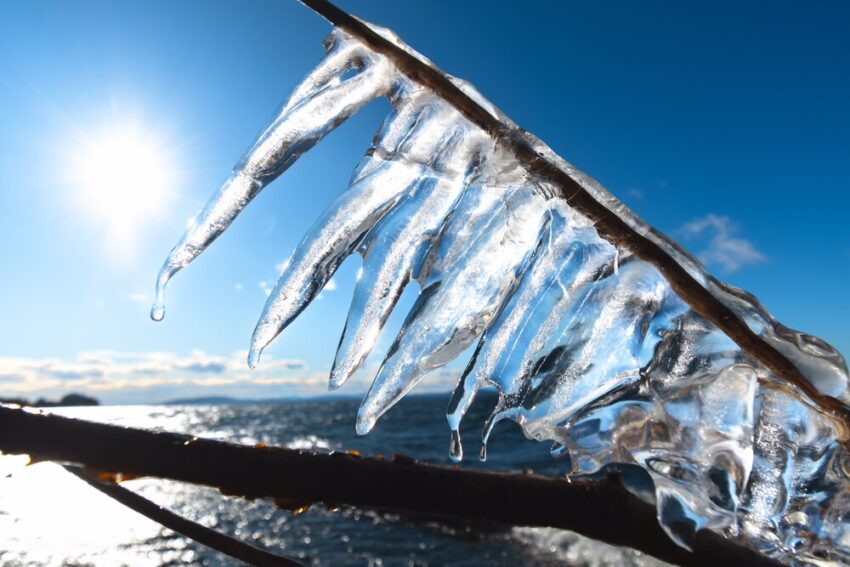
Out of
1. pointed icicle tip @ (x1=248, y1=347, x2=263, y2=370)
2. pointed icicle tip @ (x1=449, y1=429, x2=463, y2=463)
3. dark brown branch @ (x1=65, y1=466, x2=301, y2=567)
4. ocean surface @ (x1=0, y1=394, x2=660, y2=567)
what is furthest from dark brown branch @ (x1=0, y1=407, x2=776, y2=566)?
ocean surface @ (x1=0, y1=394, x2=660, y2=567)

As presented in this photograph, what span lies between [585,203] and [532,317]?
33 cm

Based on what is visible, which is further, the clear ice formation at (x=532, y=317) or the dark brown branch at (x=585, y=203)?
the clear ice formation at (x=532, y=317)

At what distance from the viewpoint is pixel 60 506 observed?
14258mm

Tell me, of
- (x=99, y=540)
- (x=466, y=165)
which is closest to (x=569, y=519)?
(x=466, y=165)

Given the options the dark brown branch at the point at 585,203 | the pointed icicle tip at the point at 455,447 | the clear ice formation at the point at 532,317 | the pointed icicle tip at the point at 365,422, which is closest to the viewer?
the dark brown branch at the point at 585,203

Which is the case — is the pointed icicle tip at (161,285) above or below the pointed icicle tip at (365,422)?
above

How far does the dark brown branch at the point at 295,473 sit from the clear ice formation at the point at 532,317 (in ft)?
1.10

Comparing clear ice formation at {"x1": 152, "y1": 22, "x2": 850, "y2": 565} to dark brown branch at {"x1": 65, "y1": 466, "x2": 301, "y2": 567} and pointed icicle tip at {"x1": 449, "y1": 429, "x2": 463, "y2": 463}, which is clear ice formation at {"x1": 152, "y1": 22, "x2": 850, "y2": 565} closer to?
pointed icicle tip at {"x1": 449, "y1": 429, "x2": 463, "y2": 463}

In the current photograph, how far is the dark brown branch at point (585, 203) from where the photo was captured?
0.88 meters

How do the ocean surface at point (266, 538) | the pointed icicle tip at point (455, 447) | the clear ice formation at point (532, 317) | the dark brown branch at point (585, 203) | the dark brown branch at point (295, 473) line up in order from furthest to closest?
the ocean surface at point (266, 538) < the pointed icicle tip at point (455, 447) < the clear ice formation at point (532, 317) < the dark brown branch at point (585, 203) < the dark brown branch at point (295, 473)

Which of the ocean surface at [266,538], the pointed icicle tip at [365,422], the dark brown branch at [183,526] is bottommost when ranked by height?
the ocean surface at [266,538]

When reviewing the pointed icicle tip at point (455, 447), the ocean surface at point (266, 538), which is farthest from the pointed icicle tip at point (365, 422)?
the ocean surface at point (266, 538)

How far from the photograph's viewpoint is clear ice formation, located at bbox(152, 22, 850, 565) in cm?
99

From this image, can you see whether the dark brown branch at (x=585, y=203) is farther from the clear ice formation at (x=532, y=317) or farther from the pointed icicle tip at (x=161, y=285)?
the pointed icicle tip at (x=161, y=285)
